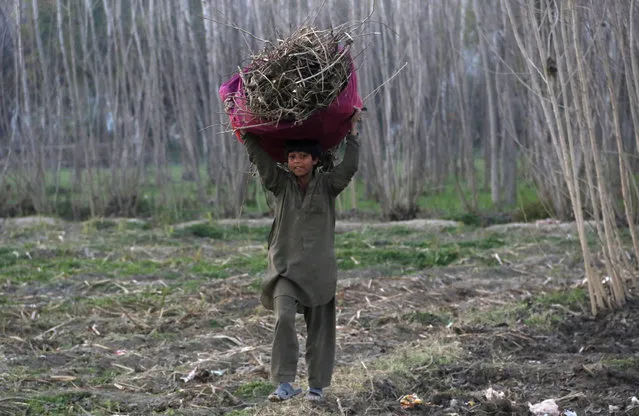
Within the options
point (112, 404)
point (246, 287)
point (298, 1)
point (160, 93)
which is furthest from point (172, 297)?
point (160, 93)

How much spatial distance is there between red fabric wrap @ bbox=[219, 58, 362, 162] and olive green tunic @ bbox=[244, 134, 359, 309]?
7 cm

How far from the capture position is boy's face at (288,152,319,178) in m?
4.22

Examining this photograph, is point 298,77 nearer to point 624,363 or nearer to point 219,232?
point 624,363

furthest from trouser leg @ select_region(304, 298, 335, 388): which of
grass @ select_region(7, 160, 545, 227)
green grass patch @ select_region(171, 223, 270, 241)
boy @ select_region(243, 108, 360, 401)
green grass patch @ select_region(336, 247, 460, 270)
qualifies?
grass @ select_region(7, 160, 545, 227)

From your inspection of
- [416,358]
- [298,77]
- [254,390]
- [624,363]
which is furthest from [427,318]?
[298,77]

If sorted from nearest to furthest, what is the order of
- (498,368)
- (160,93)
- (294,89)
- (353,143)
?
(294,89) < (353,143) < (498,368) < (160,93)

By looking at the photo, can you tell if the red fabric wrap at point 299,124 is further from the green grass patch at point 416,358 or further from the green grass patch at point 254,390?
the green grass patch at point 416,358

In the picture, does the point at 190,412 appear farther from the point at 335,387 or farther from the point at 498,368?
the point at 498,368

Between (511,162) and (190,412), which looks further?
(511,162)

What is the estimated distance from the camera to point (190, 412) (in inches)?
166

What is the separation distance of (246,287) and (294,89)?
3.60 m

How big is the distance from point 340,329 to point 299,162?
1990mm

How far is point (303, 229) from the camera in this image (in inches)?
166

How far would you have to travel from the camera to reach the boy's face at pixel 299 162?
4.22m
